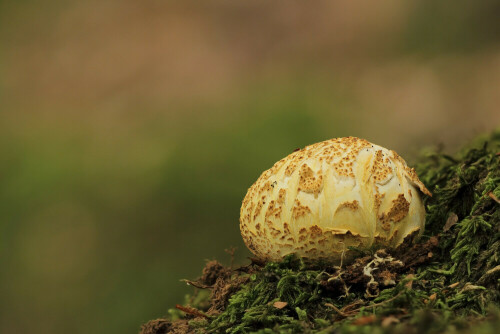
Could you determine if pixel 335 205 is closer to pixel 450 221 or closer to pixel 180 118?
pixel 450 221

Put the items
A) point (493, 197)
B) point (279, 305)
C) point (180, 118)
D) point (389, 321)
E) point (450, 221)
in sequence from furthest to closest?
point (180, 118), point (450, 221), point (493, 197), point (279, 305), point (389, 321)

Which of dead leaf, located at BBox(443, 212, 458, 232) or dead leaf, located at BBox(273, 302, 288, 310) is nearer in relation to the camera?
dead leaf, located at BBox(273, 302, 288, 310)

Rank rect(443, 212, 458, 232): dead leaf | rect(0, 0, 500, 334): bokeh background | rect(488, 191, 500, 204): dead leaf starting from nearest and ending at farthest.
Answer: rect(488, 191, 500, 204): dead leaf, rect(443, 212, 458, 232): dead leaf, rect(0, 0, 500, 334): bokeh background

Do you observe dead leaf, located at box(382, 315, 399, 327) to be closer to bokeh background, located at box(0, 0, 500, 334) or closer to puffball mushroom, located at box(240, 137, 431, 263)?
puffball mushroom, located at box(240, 137, 431, 263)

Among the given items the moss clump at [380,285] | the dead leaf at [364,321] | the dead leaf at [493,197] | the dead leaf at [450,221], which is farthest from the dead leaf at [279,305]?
the dead leaf at [493,197]

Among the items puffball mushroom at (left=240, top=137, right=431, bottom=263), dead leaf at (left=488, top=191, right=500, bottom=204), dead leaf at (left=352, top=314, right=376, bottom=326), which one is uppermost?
puffball mushroom at (left=240, top=137, right=431, bottom=263)

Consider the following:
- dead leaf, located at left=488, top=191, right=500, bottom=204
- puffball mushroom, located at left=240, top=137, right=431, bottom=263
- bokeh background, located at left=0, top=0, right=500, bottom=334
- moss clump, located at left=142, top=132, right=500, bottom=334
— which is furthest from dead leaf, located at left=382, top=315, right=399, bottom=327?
bokeh background, located at left=0, top=0, right=500, bottom=334

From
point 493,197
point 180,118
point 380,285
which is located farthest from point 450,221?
point 180,118
